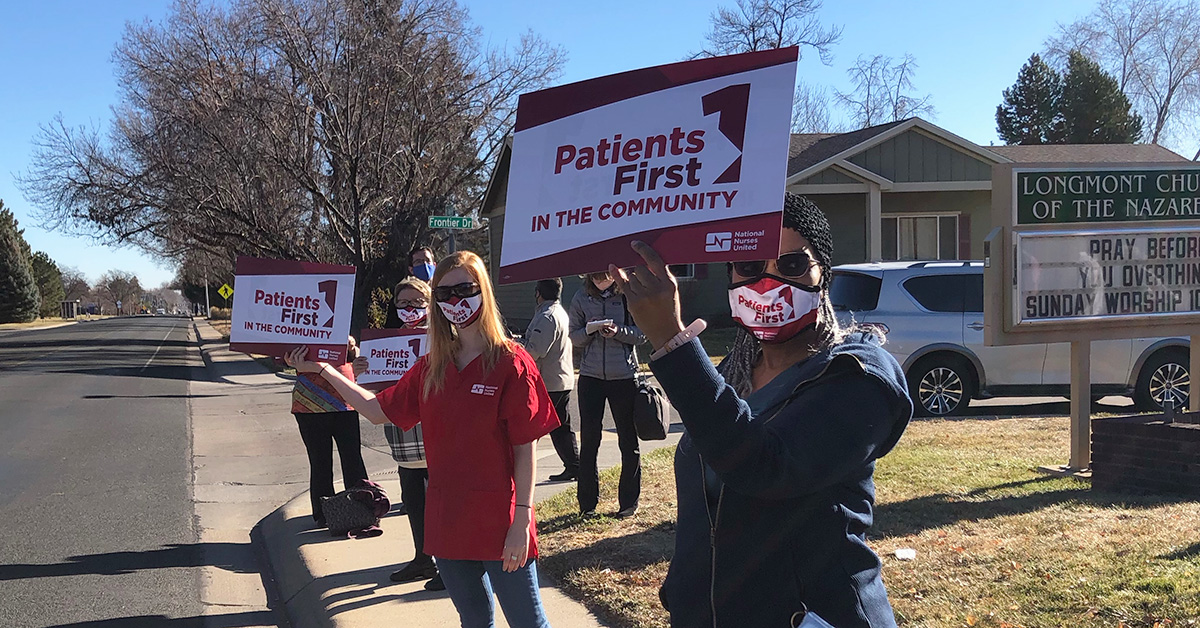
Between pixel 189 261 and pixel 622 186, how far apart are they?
36.4 m

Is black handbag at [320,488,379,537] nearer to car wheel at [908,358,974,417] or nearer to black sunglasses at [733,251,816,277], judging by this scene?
black sunglasses at [733,251,816,277]

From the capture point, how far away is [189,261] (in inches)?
1390

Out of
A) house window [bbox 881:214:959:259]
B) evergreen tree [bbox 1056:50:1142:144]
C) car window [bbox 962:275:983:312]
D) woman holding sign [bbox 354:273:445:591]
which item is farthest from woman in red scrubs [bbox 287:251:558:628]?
evergreen tree [bbox 1056:50:1142:144]

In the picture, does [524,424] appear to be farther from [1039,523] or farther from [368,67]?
[368,67]

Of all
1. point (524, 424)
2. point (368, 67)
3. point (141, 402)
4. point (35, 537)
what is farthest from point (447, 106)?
point (524, 424)

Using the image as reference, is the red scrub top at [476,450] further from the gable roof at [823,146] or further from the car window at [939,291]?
the gable roof at [823,146]

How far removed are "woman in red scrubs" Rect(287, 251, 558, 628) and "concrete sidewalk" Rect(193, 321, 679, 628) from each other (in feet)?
4.74

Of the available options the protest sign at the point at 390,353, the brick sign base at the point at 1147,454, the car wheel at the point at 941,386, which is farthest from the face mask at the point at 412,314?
the car wheel at the point at 941,386

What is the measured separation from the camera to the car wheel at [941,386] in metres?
11.1

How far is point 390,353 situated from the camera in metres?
6.07

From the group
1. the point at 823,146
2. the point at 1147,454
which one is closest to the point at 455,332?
the point at 1147,454

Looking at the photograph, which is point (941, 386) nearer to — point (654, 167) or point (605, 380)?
point (605, 380)

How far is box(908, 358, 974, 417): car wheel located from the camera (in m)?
11.1

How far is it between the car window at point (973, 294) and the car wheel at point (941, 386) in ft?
2.12
